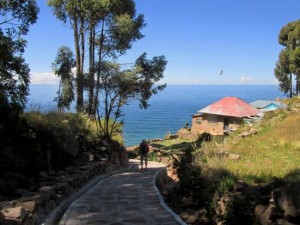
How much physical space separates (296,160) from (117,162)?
422 inches

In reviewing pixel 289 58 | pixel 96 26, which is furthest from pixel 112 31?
pixel 289 58

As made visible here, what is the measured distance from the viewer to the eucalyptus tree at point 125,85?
2102 cm

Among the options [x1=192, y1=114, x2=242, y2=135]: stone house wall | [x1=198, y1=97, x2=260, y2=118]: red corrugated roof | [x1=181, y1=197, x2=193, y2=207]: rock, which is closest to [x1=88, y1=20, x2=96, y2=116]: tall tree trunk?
[x1=181, y1=197, x2=193, y2=207]: rock

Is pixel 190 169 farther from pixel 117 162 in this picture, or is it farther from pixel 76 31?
pixel 76 31

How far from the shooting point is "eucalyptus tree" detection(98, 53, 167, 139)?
21.0 m

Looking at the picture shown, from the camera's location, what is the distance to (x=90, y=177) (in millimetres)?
13141

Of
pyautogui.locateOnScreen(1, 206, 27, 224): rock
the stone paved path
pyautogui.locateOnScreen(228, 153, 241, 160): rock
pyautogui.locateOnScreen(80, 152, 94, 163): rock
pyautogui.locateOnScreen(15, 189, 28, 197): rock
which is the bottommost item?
the stone paved path

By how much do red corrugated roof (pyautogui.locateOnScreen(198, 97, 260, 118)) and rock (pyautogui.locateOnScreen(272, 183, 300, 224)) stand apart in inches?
1625

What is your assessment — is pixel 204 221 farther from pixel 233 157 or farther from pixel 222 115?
pixel 222 115

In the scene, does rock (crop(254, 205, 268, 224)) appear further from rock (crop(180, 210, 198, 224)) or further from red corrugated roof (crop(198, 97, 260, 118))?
red corrugated roof (crop(198, 97, 260, 118))

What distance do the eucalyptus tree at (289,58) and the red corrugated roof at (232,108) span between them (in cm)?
911

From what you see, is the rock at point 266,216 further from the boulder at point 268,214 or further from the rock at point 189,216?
the rock at point 189,216

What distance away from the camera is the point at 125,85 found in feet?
69.5

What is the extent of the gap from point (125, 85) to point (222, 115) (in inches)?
1167
